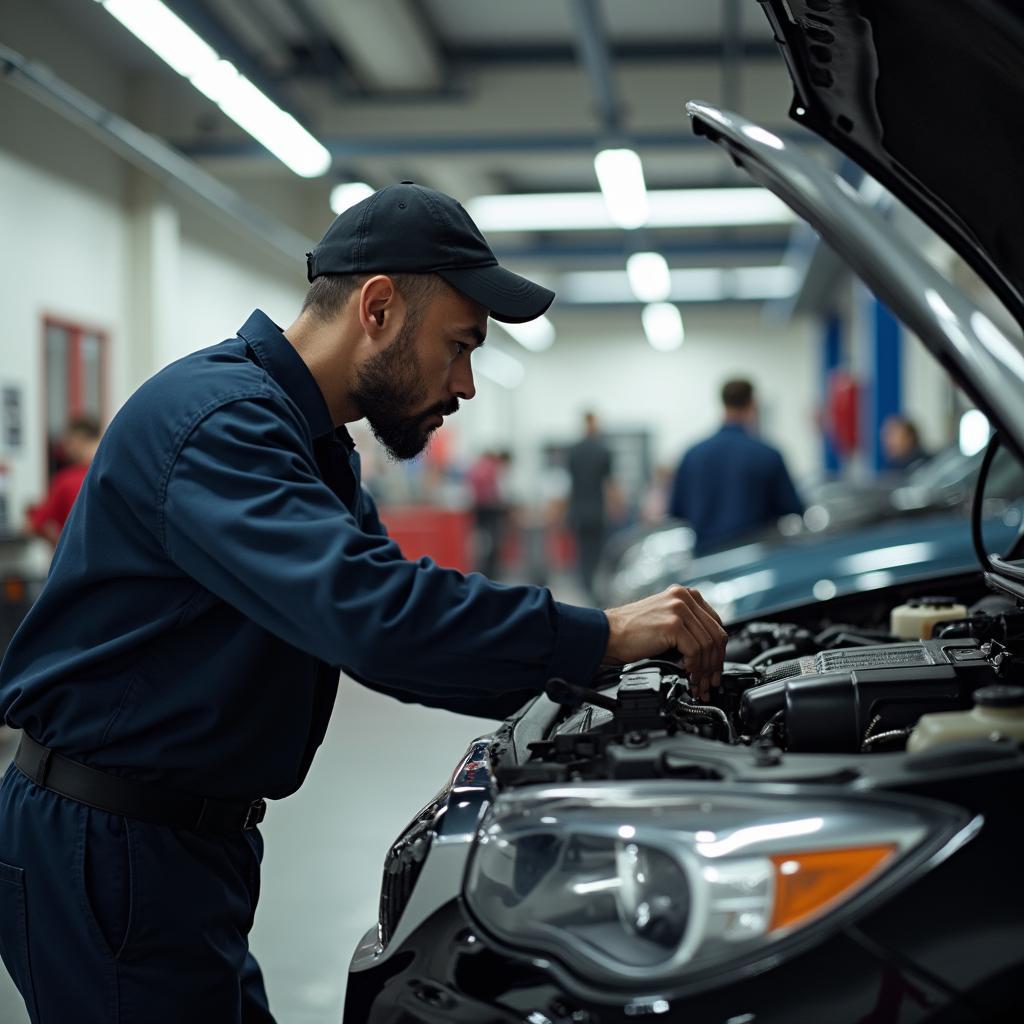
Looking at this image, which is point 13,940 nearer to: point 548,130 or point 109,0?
point 109,0

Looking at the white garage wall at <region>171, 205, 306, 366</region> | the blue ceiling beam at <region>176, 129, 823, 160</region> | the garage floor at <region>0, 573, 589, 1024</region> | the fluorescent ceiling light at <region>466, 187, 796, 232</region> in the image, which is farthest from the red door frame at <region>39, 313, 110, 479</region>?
the fluorescent ceiling light at <region>466, 187, 796, 232</region>

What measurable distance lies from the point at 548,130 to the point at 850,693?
8556 mm

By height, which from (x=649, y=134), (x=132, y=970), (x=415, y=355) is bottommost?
(x=132, y=970)

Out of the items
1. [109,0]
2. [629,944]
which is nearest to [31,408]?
[109,0]

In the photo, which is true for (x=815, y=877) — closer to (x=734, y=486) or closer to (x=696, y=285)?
Result: (x=734, y=486)

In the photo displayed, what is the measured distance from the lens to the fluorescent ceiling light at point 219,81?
209 inches

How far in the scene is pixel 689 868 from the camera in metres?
1.09

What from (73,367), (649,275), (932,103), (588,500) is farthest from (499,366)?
(932,103)

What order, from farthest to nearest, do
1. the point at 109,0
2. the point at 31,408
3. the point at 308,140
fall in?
the point at 31,408, the point at 308,140, the point at 109,0

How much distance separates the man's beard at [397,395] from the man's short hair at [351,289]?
0.11 feet

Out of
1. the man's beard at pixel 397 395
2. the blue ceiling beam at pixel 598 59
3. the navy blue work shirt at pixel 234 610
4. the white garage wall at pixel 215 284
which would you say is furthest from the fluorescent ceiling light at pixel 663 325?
the navy blue work shirt at pixel 234 610

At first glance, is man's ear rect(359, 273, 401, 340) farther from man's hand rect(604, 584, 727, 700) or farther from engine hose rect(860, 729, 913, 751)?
engine hose rect(860, 729, 913, 751)

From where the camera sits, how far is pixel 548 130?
9484 mm

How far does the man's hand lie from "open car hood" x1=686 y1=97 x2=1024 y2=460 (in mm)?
408
